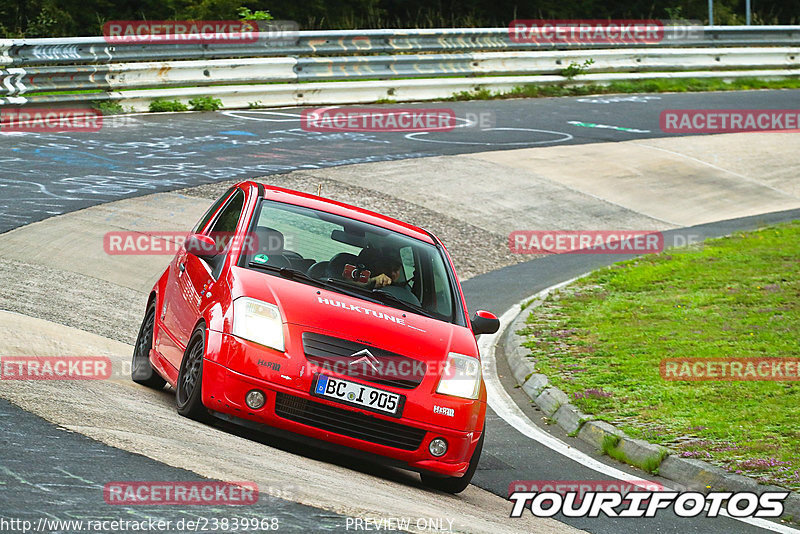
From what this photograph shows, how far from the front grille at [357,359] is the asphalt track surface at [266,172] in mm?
846

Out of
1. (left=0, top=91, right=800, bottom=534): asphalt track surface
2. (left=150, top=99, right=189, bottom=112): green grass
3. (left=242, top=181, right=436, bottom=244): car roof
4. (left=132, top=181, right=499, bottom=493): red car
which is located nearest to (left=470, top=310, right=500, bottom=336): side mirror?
(left=132, top=181, right=499, bottom=493): red car

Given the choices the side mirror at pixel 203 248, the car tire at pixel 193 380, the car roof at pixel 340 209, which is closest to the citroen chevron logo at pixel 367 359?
the car tire at pixel 193 380

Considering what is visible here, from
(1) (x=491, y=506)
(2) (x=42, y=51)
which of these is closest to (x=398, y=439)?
(1) (x=491, y=506)

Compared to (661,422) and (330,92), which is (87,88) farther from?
(661,422)

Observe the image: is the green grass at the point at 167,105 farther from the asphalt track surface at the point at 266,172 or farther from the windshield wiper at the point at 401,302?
the windshield wiper at the point at 401,302

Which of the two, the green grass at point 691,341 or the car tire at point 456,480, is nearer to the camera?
the car tire at point 456,480

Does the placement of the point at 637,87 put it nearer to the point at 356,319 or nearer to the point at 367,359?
the point at 356,319

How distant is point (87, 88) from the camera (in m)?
19.8

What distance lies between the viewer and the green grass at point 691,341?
309 inches

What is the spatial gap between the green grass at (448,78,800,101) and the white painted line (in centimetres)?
1327

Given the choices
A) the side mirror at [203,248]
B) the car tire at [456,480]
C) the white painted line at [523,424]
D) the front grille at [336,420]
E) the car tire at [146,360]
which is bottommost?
the white painted line at [523,424]

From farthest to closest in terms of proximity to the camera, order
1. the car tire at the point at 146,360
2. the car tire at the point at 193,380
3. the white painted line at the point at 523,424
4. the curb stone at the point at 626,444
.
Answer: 1. the car tire at the point at 146,360
2. the curb stone at the point at 626,444
3. the white painted line at the point at 523,424
4. the car tire at the point at 193,380

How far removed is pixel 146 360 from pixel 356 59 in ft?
51.8

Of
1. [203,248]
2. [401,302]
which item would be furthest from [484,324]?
[203,248]
